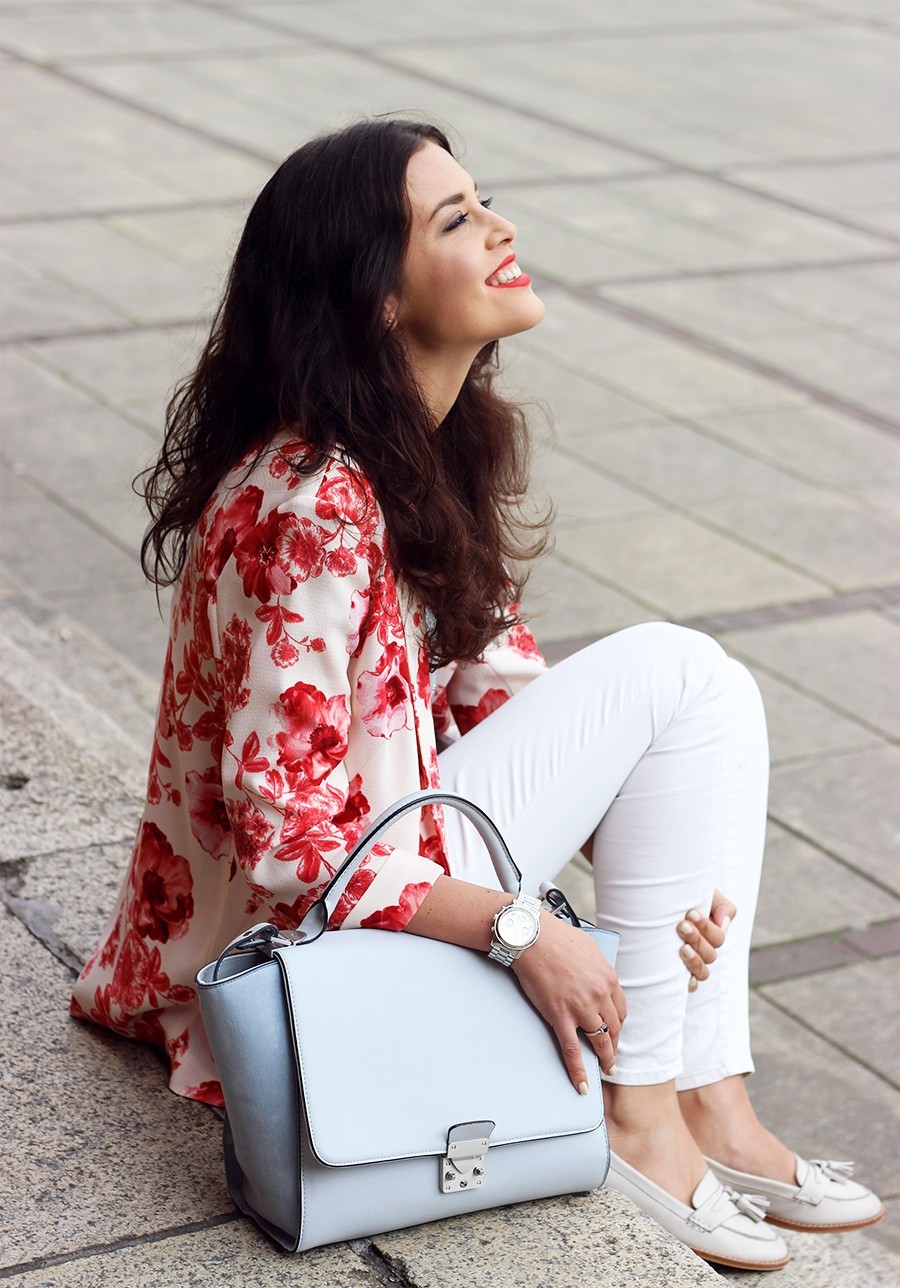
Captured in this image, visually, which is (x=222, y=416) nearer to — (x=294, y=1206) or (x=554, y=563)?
(x=294, y=1206)

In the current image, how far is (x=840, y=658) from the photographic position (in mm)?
4578

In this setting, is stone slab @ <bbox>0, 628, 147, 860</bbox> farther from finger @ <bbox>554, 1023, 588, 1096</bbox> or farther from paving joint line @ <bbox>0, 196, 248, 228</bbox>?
paving joint line @ <bbox>0, 196, 248, 228</bbox>

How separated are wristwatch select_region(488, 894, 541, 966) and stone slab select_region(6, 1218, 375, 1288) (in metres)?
0.38

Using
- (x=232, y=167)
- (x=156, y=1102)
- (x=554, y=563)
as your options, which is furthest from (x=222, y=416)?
(x=232, y=167)

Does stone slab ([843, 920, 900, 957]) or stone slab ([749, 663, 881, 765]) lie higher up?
stone slab ([749, 663, 881, 765])

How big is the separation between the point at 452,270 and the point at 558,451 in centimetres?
375

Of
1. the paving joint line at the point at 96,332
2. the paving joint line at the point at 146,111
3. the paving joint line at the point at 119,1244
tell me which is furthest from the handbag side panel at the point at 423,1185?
the paving joint line at the point at 146,111

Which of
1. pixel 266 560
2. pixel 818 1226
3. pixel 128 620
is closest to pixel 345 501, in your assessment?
pixel 266 560

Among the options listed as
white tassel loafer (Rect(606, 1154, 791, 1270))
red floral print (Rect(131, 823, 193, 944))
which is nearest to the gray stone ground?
white tassel loafer (Rect(606, 1154, 791, 1270))

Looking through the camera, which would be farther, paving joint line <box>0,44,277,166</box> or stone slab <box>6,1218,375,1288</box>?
paving joint line <box>0,44,277,166</box>

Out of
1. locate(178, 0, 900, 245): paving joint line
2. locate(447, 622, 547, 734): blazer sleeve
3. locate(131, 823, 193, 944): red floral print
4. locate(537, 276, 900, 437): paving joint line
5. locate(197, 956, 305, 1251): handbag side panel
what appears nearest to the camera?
locate(197, 956, 305, 1251): handbag side panel

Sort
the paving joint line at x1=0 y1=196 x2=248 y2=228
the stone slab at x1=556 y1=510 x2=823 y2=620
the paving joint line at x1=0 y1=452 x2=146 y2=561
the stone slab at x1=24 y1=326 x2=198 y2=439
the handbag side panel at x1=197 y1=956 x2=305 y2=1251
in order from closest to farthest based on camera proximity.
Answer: the handbag side panel at x1=197 y1=956 x2=305 y2=1251 < the stone slab at x1=556 y1=510 x2=823 y2=620 < the paving joint line at x1=0 y1=452 x2=146 y2=561 < the stone slab at x1=24 y1=326 x2=198 y2=439 < the paving joint line at x1=0 y1=196 x2=248 y2=228

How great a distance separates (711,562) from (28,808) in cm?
272

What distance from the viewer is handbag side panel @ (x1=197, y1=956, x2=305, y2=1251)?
5.65ft
